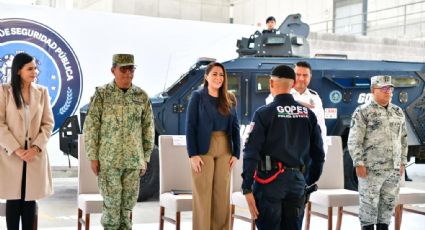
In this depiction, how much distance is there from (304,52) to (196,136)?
4.50 metres

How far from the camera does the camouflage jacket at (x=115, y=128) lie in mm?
3971

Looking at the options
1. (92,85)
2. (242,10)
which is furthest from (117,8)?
(92,85)

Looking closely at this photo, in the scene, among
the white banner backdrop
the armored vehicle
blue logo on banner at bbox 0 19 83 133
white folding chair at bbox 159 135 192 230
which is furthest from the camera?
the white banner backdrop

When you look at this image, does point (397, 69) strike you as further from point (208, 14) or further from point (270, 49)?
point (208, 14)

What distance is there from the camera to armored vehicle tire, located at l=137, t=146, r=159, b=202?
6.95 metres

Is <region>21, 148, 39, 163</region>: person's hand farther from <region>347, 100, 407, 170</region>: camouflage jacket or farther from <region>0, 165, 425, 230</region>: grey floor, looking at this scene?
<region>347, 100, 407, 170</region>: camouflage jacket

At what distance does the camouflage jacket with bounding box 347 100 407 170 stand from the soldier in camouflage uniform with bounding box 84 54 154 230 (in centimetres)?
165

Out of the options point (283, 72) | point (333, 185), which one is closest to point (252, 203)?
point (283, 72)

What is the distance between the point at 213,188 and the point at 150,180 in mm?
2834

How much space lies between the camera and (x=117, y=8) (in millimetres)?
17484

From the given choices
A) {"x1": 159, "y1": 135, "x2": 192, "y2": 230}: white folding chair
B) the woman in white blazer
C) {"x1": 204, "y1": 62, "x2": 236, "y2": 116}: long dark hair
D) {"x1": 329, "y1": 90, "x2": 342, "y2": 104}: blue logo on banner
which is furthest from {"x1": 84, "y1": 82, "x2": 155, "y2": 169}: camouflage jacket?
{"x1": 329, "y1": 90, "x2": 342, "y2": 104}: blue logo on banner

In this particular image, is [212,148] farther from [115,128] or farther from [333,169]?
[333,169]

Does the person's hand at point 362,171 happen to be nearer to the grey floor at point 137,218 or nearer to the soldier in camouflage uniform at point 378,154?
the soldier in camouflage uniform at point 378,154

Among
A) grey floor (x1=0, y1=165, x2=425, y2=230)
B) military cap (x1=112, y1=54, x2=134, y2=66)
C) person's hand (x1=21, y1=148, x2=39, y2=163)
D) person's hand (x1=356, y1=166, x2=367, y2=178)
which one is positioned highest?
military cap (x1=112, y1=54, x2=134, y2=66)
